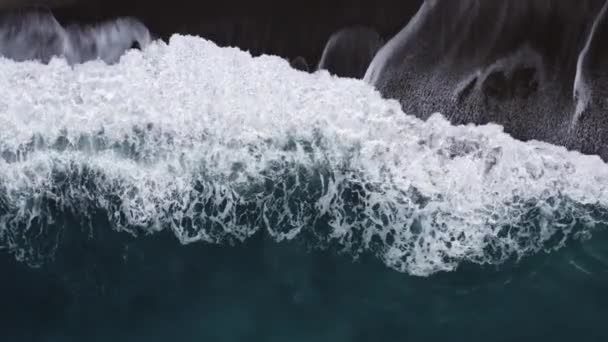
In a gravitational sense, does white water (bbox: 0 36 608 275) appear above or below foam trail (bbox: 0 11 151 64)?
below

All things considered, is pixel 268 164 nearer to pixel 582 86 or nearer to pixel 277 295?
pixel 277 295

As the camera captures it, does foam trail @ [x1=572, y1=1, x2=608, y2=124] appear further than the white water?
Yes

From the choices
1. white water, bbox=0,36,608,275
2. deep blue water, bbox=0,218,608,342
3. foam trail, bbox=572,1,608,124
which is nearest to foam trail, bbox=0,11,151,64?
white water, bbox=0,36,608,275

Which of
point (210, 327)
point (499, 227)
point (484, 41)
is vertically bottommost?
point (210, 327)

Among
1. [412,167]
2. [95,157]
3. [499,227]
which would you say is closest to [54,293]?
[95,157]

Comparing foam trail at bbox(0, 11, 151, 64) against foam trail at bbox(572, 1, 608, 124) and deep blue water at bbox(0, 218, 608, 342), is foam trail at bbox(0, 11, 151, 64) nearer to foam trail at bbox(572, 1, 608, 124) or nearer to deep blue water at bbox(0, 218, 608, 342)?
deep blue water at bbox(0, 218, 608, 342)

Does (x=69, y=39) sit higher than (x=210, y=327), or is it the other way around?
(x=69, y=39)

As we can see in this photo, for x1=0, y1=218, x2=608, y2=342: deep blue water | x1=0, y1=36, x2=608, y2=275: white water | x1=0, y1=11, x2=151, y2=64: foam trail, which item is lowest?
x1=0, y1=218, x2=608, y2=342: deep blue water

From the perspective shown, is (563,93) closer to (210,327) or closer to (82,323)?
(210,327)
